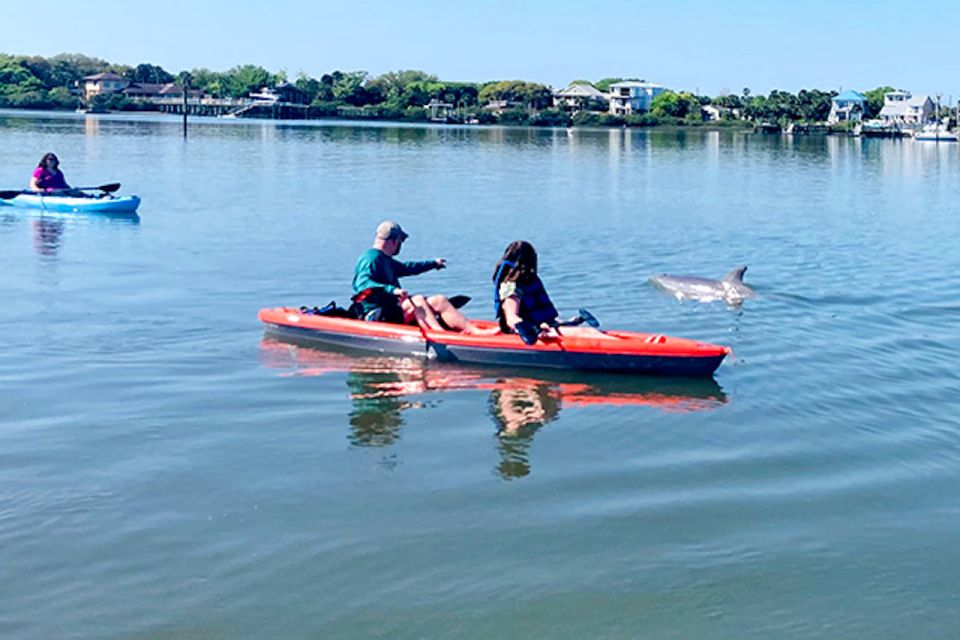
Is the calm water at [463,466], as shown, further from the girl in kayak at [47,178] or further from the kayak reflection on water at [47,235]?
the girl in kayak at [47,178]

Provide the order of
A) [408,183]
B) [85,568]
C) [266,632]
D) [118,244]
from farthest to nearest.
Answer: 1. [408,183]
2. [118,244]
3. [85,568]
4. [266,632]

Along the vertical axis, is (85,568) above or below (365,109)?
below

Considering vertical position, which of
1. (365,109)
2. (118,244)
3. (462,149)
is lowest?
(118,244)

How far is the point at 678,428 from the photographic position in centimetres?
1137

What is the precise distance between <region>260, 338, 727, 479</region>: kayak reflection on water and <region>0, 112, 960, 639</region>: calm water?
0.15 ft

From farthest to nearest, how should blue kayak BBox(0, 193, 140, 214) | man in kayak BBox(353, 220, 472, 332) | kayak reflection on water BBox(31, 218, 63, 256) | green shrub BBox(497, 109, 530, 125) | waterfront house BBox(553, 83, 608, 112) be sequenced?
1. waterfront house BBox(553, 83, 608, 112)
2. green shrub BBox(497, 109, 530, 125)
3. blue kayak BBox(0, 193, 140, 214)
4. kayak reflection on water BBox(31, 218, 63, 256)
5. man in kayak BBox(353, 220, 472, 332)

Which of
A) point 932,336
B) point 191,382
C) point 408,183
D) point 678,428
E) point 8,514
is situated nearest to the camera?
point 8,514

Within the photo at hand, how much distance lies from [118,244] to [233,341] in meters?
10.0

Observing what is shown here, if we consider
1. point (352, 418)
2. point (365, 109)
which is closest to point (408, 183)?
point (352, 418)

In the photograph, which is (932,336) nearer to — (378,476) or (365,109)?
(378,476)

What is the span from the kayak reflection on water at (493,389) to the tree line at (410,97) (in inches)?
5716

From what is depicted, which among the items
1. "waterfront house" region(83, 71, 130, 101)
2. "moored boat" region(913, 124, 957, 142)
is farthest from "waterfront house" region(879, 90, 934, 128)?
"waterfront house" region(83, 71, 130, 101)

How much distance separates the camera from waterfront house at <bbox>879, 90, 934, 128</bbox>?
158125 mm

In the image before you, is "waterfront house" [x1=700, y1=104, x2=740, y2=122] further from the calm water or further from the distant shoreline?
the calm water
